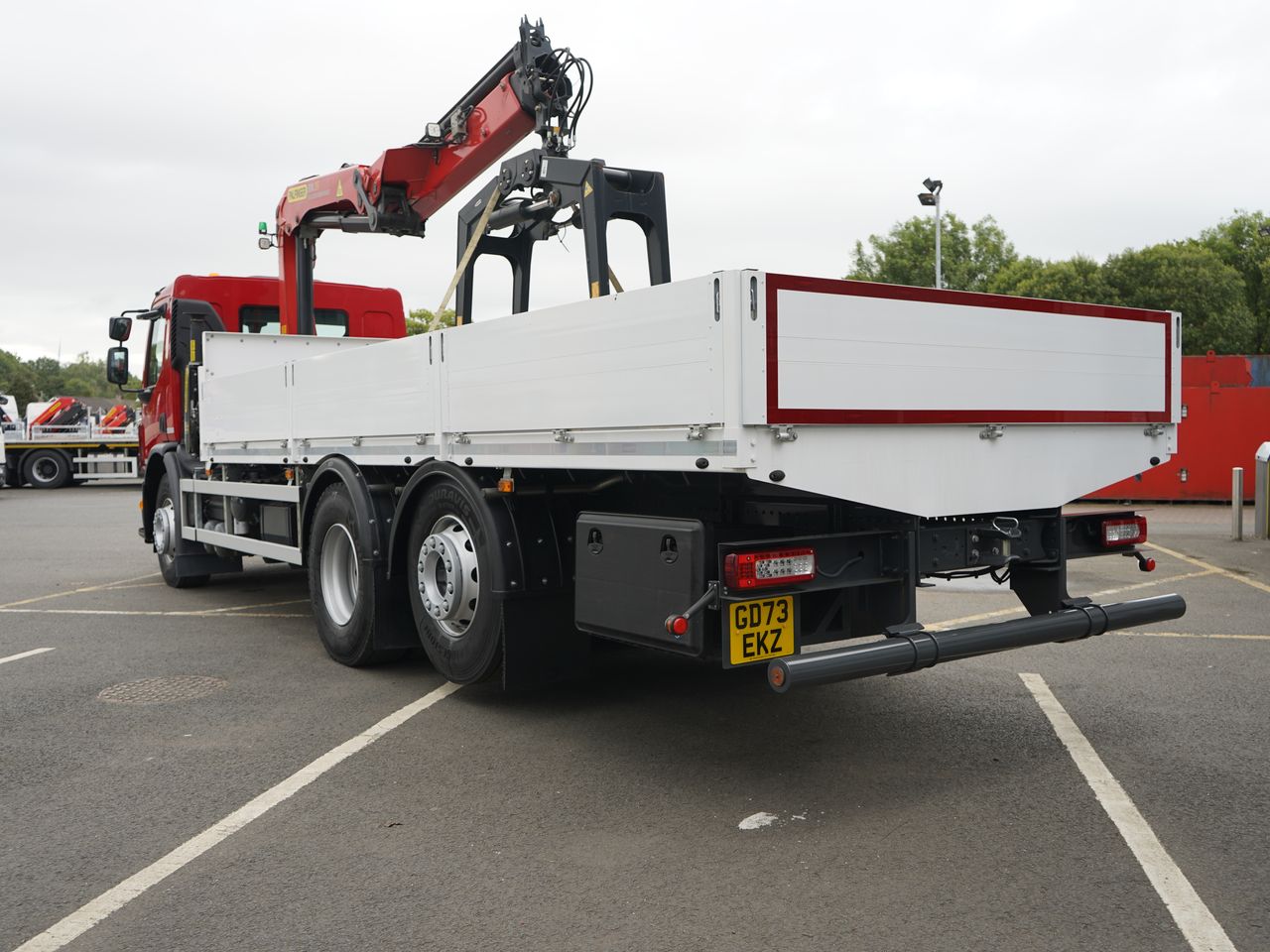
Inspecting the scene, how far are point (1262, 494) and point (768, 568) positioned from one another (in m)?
12.3

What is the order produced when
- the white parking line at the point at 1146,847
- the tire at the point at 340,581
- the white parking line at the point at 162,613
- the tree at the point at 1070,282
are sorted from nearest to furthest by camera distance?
the white parking line at the point at 1146,847
the tire at the point at 340,581
the white parking line at the point at 162,613
the tree at the point at 1070,282

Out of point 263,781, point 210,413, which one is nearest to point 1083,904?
point 263,781

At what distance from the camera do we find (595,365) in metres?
4.79

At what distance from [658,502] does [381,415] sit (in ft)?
7.08

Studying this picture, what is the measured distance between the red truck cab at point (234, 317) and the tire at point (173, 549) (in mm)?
479

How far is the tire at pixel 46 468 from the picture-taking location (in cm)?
3197

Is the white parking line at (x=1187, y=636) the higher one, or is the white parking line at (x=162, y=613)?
the white parking line at (x=162, y=613)

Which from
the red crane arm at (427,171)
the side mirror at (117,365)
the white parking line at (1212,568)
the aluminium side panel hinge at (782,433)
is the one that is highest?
the red crane arm at (427,171)

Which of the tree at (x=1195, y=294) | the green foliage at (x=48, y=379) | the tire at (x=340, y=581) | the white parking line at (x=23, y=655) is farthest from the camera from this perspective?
the green foliage at (x=48, y=379)

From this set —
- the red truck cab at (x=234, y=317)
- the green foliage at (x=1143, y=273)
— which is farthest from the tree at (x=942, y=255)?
the red truck cab at (x=234, y=317)

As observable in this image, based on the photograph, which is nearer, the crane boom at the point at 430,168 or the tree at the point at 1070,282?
the crane boom at the point at 430,168

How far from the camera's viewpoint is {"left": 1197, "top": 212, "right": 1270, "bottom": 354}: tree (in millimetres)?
53344

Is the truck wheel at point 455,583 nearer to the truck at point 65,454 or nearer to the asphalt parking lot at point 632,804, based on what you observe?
the asphalt parking lot at point 632,804

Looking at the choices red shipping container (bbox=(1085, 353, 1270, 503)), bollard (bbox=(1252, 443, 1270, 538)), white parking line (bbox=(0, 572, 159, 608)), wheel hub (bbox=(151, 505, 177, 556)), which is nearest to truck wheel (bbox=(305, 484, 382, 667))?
wheel hub (bbox=(151, 505, 177, 556))
